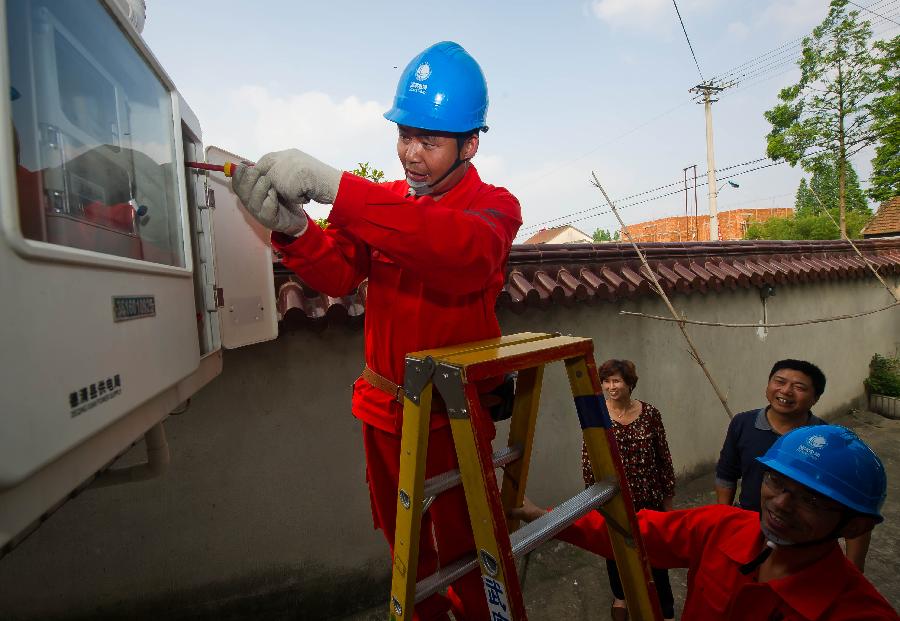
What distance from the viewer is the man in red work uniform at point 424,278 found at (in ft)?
5.17

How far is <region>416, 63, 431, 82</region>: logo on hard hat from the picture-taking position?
174 centimetres

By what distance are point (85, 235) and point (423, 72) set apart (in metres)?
1.18

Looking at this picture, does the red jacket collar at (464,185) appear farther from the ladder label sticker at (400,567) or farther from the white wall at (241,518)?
the white wall at (241,518)

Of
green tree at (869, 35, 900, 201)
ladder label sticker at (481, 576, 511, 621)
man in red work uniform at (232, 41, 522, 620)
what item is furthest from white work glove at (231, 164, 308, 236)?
green tree at (869, 35, 900, 201)

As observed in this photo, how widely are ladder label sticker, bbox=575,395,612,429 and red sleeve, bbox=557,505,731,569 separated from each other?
0.41m

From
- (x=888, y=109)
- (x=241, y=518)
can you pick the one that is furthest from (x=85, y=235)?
(x=888, y=109)

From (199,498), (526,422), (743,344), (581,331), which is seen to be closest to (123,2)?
(526,422)

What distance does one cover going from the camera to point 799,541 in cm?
160

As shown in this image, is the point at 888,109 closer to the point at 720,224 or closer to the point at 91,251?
the point at 91,251

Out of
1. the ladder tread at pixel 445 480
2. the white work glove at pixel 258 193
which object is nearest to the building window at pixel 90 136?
the white work glove at pixel 258 193

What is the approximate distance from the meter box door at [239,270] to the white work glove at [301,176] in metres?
0.65

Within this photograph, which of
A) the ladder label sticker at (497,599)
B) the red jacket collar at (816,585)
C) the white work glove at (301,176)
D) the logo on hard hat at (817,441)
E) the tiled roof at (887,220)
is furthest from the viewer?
the tiled roof at (887,220)

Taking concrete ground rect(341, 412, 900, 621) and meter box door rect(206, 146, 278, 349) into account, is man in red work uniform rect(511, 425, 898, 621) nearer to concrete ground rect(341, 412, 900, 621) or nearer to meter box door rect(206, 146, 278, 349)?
meter box door rect(206, 146, 278, 349)

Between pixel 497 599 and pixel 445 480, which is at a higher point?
pixel 445 480
